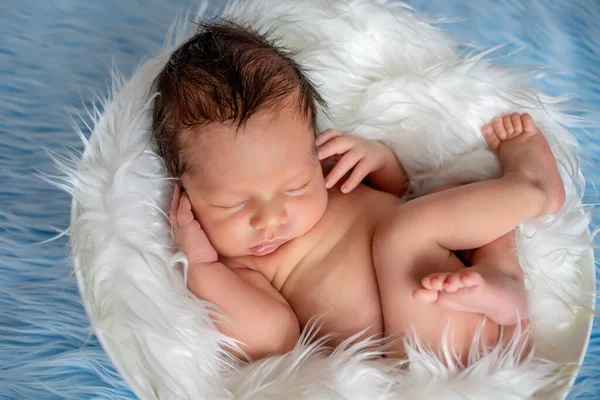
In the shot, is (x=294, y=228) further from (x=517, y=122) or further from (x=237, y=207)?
(x=517, y=122)

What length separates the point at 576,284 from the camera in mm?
1054

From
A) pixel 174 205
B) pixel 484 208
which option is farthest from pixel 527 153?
pixel 174 205

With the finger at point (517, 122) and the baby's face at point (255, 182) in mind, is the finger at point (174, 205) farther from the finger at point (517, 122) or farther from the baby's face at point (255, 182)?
the finger at point (517, 122)

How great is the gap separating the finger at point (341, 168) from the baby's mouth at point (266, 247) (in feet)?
0.55

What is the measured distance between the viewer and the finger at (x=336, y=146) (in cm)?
116

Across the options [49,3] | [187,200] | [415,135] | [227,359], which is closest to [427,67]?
[415,135]

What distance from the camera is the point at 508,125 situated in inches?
46.4

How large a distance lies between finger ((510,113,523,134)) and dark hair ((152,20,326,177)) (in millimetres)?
396

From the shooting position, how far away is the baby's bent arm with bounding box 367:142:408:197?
4.18 ft

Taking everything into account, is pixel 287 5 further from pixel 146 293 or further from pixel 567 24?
pixel 567 24

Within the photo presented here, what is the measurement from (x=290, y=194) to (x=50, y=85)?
858mm

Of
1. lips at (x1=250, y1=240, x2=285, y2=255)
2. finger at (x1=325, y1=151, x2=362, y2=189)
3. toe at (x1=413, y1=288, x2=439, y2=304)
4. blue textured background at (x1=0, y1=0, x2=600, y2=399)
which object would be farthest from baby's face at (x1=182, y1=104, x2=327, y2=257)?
blue textured background at (x1=0, y1=0, x2=600, y2=399)

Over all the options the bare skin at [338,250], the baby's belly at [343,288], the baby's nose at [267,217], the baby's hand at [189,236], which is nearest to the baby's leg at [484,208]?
the bare skin at [338,250]

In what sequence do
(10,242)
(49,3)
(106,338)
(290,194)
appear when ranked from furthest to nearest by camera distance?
(49,3) < (10,242) < (290,194) < (106,338)
